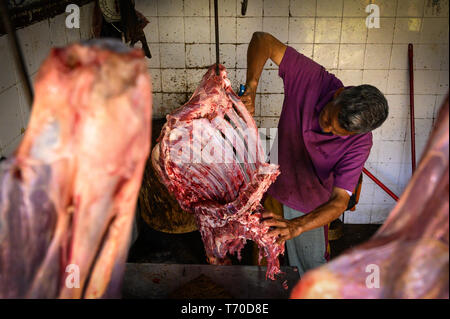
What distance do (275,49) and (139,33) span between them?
1.33 meters

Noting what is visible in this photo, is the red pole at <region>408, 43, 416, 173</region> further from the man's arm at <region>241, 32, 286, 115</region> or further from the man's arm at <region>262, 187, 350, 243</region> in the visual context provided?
the man's arm at <region>262, 187, 350, 243</region>

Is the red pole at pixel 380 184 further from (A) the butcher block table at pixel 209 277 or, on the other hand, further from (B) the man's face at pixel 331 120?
(A) the butcher block table at pixel 209 277

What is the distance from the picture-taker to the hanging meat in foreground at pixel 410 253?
752 millimetres

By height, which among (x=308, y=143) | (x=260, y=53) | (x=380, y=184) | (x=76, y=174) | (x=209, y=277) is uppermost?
(x=260, y=53)

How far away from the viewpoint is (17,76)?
2.07 meters

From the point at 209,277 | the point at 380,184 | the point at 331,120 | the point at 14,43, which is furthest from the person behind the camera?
the point at 380,184

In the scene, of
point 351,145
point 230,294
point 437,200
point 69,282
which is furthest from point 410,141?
point 69,282

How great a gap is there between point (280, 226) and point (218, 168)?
421mm

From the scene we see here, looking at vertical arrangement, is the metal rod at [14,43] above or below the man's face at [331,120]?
above

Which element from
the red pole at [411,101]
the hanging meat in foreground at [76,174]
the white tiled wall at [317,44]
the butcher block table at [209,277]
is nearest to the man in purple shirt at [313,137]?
the butcher block table at [209,277]

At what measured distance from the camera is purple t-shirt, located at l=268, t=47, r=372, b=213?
104 inches

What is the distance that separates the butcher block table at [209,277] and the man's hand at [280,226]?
17 cm

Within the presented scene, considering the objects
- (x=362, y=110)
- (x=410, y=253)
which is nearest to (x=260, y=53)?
(x=362, y=110)

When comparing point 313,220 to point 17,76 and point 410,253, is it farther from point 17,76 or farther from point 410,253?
point 17,76
